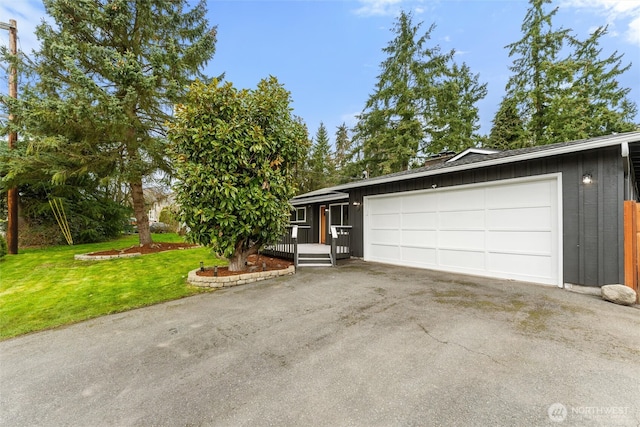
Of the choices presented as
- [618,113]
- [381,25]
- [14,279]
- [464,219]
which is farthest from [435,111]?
[14,279]

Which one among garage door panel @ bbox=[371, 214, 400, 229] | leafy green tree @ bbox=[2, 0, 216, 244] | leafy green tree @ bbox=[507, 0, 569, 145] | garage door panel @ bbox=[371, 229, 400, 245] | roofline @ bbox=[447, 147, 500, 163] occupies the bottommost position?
garage door panel @ bbox=[371, 229, 400, 245]

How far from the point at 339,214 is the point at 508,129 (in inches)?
556

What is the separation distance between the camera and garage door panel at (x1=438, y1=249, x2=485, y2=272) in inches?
256

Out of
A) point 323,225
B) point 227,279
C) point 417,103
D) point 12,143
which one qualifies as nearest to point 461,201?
point 227,279

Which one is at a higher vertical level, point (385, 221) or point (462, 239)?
point (385, 221)

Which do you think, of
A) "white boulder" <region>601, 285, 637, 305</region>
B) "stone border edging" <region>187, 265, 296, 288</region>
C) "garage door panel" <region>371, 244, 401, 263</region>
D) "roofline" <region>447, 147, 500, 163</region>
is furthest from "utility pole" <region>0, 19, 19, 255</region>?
"roofline" <region>447, 147, 500, 163</region>

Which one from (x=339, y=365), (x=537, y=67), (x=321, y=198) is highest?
(x=537, y=67)

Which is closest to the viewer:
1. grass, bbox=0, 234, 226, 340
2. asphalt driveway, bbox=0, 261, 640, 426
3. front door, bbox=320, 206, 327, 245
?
asphalt driveway, bbox=0, 261, 640, 426

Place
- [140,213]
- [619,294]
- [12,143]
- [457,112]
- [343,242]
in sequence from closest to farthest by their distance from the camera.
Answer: [619,294]
[343,242]
[12,143]
[140,213]
[457,112]

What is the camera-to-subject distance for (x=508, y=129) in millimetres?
17156

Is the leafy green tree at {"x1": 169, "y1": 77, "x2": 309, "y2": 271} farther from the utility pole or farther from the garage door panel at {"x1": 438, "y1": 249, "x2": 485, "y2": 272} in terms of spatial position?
the utility pole

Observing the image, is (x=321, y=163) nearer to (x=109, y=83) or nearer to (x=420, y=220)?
(x=109, y=83)

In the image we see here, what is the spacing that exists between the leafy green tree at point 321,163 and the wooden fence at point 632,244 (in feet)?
73.3

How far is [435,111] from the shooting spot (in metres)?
17.5
